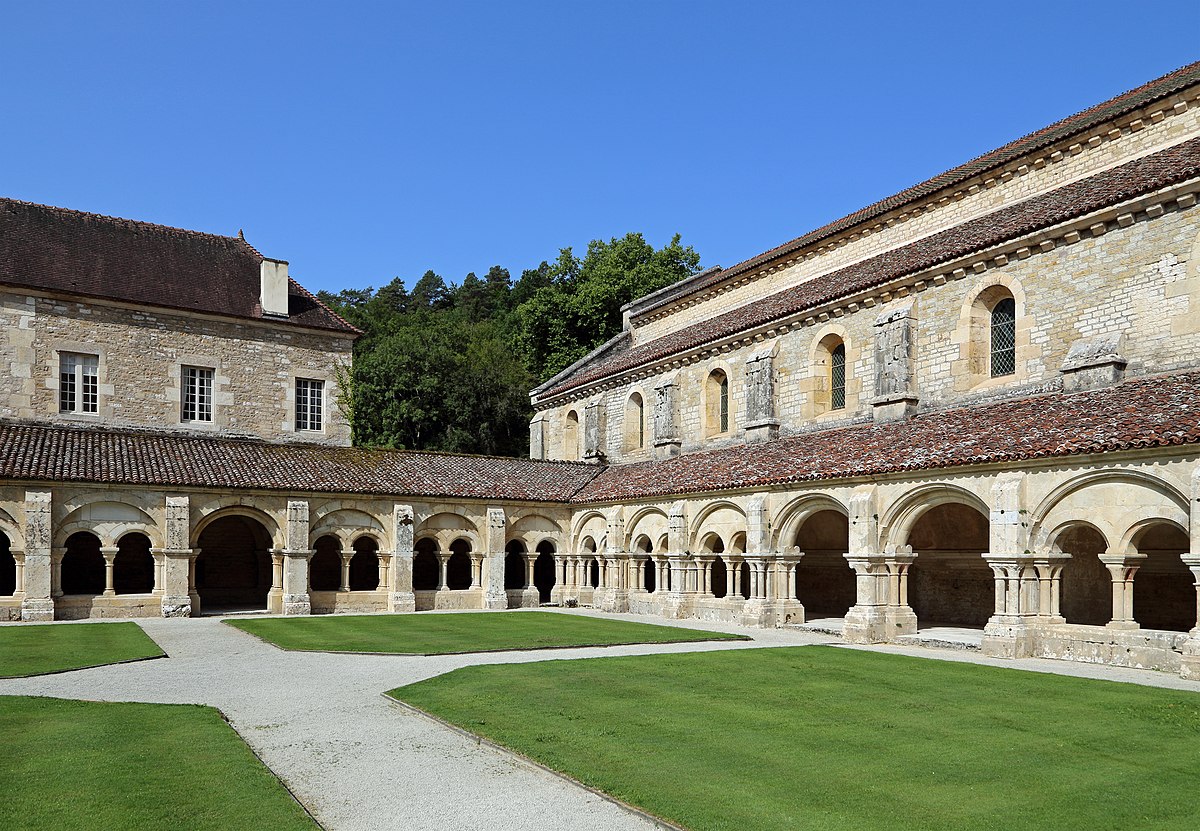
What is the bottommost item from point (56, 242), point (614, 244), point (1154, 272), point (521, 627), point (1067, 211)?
point (521, 627)

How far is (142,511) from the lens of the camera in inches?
1041

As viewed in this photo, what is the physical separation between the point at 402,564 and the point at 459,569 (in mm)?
4516

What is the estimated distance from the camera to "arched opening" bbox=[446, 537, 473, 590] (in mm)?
33081

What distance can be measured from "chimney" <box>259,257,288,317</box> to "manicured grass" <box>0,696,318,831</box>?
2619cm

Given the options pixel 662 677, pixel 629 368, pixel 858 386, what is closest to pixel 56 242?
pixel 629 368

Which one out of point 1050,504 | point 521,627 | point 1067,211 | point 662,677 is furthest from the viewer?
point 521,627

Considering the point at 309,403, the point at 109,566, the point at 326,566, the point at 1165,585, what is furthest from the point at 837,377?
the point at 309,403

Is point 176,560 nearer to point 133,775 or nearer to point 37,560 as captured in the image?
point 37,560

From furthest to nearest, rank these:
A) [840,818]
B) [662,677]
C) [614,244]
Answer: [614,244] < [662,677] < [840,818]

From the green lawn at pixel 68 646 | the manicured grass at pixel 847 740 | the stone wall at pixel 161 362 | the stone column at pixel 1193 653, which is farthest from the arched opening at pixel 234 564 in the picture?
the stone column at pixel 1193 653

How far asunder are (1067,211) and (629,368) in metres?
16.8

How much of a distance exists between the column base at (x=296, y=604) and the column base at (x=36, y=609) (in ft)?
18.7

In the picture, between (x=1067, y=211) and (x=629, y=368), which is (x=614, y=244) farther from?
(x=1067, y=211)

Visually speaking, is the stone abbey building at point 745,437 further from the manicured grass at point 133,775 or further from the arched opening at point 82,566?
the manicured grass at point 133,775
